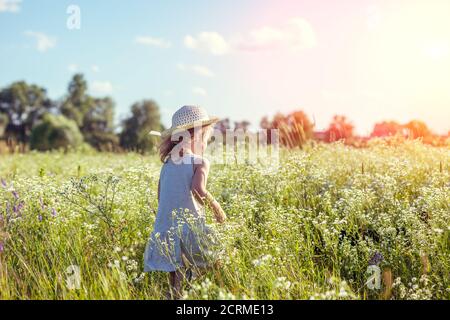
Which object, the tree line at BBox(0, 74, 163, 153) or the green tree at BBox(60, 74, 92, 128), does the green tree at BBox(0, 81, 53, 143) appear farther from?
the green tree at BBox(60, 74, 92, 128)

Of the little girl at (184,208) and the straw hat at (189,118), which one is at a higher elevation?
the straw hat at (189,118)

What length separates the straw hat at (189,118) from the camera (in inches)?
186

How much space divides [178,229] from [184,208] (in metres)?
0.21

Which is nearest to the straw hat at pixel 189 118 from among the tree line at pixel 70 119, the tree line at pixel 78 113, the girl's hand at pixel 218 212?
the girl's hand at pixel 218 212

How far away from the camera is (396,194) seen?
5832mm

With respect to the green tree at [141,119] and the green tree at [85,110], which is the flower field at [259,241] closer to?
the green tree at [141,119]

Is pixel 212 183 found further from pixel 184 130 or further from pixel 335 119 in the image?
pixel 335 119

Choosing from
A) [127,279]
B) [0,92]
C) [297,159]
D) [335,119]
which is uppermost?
[0,92]

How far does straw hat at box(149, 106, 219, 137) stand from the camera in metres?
4.73

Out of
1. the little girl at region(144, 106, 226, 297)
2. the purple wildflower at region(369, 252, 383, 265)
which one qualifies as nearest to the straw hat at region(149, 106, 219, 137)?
the little girl at region(144, 106, 226, 297)

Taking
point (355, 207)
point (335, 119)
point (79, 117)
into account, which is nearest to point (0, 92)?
point (79, 117)

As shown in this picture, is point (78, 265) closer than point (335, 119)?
Yes

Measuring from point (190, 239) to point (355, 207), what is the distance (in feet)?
5.24

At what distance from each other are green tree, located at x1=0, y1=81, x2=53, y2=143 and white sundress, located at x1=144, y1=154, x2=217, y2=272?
5051 centimetres
